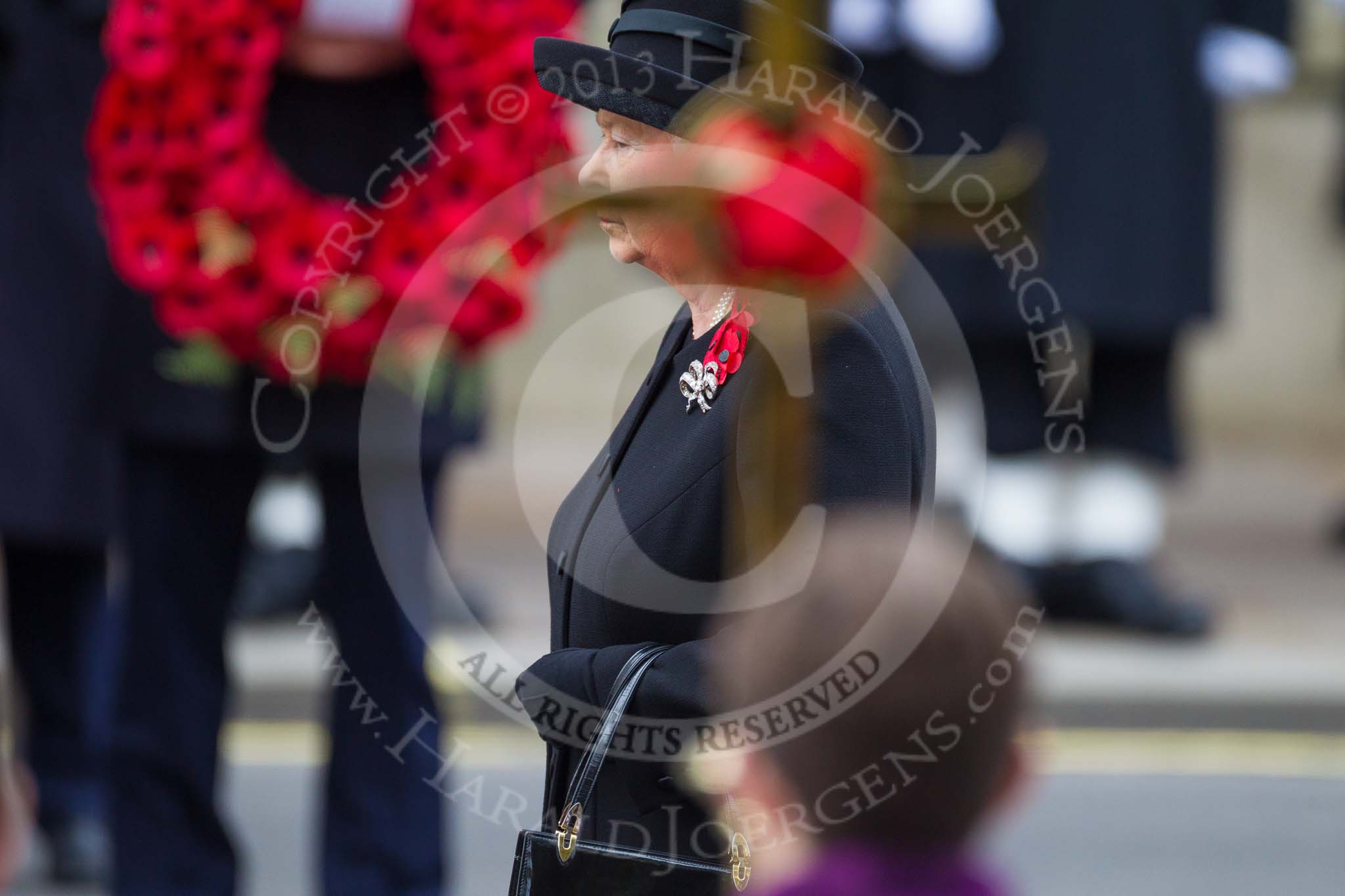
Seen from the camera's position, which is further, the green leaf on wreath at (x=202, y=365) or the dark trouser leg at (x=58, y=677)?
the dark trouser leg at (x=58, y=677)

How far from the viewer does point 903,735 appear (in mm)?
1442

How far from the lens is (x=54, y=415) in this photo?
12.7 feet

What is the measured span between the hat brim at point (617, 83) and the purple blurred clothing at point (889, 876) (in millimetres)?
618

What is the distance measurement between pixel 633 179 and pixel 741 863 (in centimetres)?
58

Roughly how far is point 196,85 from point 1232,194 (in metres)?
6.61

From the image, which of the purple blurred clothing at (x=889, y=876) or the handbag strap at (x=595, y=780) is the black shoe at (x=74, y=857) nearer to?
the handbag strap at (x=595, y=780)

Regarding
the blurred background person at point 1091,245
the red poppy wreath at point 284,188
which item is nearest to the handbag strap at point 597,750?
the red poppy wreath at point 284,188

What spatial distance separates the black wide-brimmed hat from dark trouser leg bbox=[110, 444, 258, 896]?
1.84 meters

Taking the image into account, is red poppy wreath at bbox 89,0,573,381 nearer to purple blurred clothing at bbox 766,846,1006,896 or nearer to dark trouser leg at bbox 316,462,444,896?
dark trouser leg at bbox 316,462,444,896

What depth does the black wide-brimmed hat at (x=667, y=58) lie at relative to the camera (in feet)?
5.49

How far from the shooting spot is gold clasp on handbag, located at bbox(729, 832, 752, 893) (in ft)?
5.24

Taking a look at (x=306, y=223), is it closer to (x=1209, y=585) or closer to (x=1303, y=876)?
(x=1303, y=876)

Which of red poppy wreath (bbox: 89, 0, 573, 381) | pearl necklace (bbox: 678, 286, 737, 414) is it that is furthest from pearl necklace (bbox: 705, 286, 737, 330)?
red poppy wreath (bbox: 89, 0, 573, 381)

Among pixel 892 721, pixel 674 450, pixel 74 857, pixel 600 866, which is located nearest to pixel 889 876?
pixel 892 721
